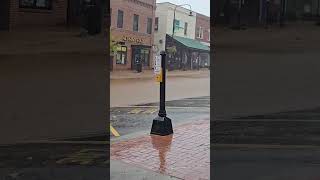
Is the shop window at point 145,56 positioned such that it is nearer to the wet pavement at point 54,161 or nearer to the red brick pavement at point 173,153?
the red brick pavement at point 173,153

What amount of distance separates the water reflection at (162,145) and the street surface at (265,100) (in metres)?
0.57

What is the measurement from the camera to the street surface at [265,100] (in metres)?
5.14

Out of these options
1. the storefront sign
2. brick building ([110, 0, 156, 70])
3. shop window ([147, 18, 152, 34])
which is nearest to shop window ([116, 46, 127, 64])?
brick building ([110, 0, 156, 70])

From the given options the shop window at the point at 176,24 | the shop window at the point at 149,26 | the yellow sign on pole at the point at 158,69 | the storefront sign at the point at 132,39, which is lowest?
the yellow sign on pole at the point at 158,69

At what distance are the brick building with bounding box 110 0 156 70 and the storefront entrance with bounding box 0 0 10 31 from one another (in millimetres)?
28667

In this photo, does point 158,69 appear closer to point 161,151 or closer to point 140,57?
point 161,151

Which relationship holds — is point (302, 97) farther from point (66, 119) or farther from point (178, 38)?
point (178, 38)

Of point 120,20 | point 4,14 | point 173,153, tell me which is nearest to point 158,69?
point 173,153

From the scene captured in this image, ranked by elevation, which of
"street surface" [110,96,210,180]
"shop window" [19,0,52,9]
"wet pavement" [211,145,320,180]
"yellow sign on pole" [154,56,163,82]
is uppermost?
"shop window" [19,0,52,9]

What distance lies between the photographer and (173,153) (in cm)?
627

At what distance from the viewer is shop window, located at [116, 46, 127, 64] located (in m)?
35.0

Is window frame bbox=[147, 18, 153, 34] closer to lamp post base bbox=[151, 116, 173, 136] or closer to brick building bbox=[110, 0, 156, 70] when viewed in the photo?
brick building bbox=[110, 0, 156, 70]

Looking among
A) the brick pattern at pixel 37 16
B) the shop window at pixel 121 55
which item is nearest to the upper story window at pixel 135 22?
the shop window at pixel 121 55

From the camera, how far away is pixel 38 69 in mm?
5391
